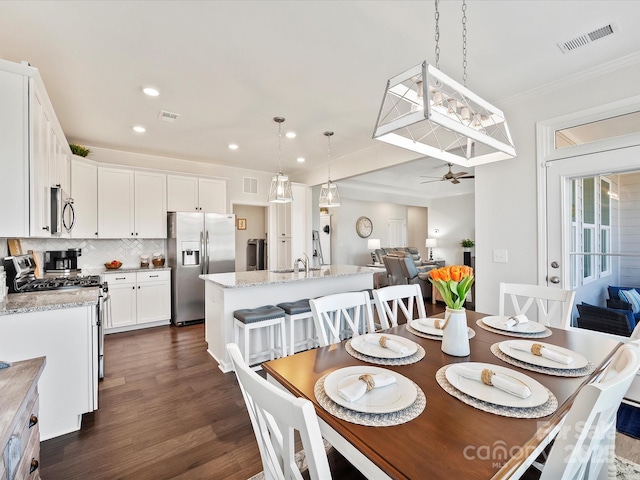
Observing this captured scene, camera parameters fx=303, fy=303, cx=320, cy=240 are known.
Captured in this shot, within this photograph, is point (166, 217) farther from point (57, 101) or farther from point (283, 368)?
point (283, 368)

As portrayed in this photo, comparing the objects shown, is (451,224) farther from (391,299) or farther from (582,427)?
(582,427)

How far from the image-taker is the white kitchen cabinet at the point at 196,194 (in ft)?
16.2

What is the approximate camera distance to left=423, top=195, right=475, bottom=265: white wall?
915cm

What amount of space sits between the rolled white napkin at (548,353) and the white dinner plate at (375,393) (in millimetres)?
677

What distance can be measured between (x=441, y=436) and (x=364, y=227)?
8.71 m

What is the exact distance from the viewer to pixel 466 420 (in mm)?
914

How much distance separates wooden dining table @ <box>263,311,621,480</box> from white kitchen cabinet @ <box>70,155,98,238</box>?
4290 mm

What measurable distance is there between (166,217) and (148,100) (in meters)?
2.26

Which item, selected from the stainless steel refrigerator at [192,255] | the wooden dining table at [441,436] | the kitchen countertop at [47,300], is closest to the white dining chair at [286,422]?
the wooden dining table at [441,436]

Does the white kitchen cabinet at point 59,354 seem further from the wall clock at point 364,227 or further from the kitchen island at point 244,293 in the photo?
the wall clock at point 364,227

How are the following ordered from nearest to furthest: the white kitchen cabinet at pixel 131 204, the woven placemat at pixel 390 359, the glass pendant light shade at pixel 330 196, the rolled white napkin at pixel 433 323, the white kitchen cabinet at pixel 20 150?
the woven placemat at pixel 390 359, the rolled white napkin at pixel 433 323, the white kitchen cabinet at pixel 20 150, the glass pendant light shade at pixel 330 196, the white kitchen cabinet at pixel 131 204

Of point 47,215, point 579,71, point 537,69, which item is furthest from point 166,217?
point 579,71

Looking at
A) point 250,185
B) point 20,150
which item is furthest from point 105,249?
point 20,150

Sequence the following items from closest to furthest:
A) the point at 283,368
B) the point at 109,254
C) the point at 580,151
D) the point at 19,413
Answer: the point at 19,413, the point at 283,368, the point at 580,151, the point at 109,254
